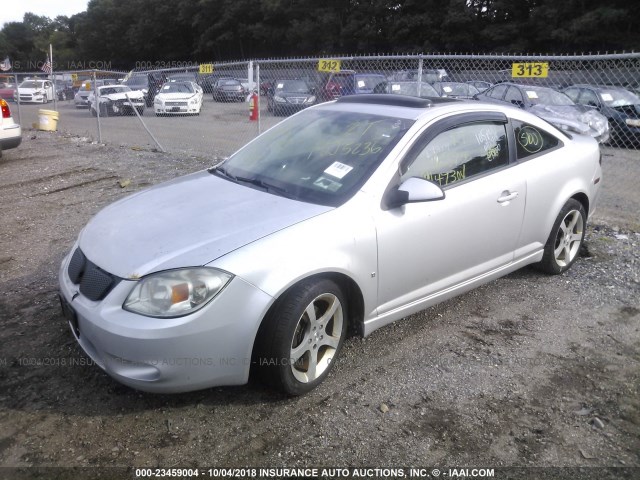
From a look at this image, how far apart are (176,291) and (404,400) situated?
1.40 meters

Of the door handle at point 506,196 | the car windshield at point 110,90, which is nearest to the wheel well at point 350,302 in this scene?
the door handle at point 506,196

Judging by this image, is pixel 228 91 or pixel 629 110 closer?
pixel 629 110

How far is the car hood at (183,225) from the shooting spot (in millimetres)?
2846

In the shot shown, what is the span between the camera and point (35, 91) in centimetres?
3309

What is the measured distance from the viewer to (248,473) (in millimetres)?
2541

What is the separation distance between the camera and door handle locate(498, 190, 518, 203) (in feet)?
13.0

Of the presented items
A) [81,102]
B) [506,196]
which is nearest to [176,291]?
[506,196]

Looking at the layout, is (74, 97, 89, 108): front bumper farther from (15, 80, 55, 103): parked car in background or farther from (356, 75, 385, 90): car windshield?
(356, 75, 385, 90): car windshield

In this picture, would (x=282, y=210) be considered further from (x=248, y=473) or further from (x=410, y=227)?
(x=248, y=473)

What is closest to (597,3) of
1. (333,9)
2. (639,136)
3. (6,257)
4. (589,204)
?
(333,9)

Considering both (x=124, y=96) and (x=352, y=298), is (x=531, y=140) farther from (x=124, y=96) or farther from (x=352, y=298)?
(x=124, y=96)

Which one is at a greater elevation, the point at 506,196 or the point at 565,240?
the point at 506,196

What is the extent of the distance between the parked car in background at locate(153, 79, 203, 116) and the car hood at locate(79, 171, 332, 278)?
1720cm

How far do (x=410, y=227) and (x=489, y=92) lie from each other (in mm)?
12237
